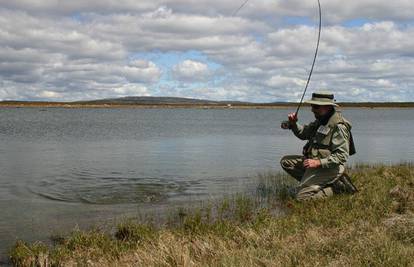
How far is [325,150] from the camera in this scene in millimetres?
9180

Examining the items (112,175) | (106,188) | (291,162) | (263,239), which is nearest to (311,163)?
(291,162)

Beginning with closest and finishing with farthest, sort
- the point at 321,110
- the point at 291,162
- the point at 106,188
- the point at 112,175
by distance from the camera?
the point at 321,110
the point at 291,162
the point at 106,188
the point at 112,175

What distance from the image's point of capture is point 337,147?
8.95m

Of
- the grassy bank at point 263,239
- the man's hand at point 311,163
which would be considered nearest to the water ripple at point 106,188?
the grassy bank at point 263,239

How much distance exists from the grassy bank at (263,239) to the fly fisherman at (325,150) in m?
0.34

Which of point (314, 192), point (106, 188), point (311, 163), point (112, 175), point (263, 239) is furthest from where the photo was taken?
point (112, 175)

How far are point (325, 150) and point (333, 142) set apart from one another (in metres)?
0.27

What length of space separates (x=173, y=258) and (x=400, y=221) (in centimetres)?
324

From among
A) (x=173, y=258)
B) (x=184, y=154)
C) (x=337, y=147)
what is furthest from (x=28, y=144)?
(x=173, y=258)

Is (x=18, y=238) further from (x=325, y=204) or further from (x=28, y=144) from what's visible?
(x=28, y=144)

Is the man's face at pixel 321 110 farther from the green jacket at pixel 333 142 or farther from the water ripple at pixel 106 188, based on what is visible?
the water ripple at pixel 106 188

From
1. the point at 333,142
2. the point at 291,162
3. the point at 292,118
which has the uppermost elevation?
the point at 292,118

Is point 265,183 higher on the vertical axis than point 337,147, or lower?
lower

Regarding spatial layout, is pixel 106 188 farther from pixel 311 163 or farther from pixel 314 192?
pixel 311 163
